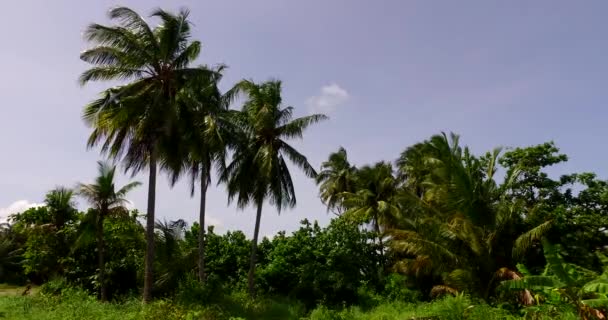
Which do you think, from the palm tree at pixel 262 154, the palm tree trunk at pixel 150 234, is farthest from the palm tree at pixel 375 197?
the palm tree trunk at pixel 150 234

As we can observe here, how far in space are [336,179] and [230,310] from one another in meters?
18.4

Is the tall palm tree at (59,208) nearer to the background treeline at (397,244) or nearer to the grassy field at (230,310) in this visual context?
the background treeline at (397,244)

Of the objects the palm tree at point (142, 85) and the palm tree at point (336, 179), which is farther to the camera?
the palm tree at point (336, 179)

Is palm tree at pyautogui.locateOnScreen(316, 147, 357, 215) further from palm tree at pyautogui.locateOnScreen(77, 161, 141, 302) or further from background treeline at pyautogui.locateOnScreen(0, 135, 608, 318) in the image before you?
palm tree at pyautogui.locateOnScreen(77, 161, 141, 302)

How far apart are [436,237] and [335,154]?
1869 centimetres

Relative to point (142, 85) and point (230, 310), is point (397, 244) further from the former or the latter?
point (142, 85)

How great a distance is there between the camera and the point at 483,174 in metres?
24.0

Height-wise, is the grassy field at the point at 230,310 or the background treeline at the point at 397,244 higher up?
the background treeline at the point at 397,244

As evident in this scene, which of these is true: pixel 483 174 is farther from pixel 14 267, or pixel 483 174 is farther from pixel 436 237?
pixel 14 267

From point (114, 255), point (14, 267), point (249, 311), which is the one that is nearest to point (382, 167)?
point (249, 311)

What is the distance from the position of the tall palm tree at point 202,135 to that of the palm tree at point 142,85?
662 millimetres

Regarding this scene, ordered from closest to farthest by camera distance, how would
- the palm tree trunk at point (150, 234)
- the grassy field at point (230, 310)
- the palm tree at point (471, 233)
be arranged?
the grassy field at point (230, 310)
the palm tree at point (471, 233)
the palm tree trunk at point (150, 234)

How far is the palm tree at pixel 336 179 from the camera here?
3653 cm

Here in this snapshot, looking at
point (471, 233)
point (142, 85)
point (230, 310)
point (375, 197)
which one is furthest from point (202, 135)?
point (375, 197)
